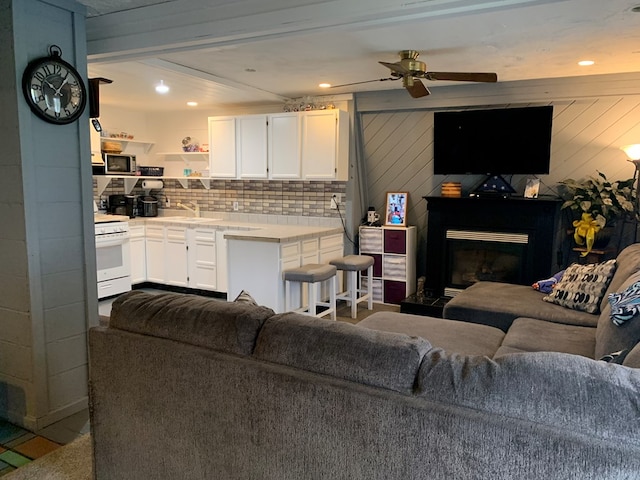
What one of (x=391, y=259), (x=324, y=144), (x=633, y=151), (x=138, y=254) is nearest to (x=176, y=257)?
(x=138, y=254)

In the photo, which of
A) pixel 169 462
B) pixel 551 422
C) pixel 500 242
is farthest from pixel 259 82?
pixel 551 422

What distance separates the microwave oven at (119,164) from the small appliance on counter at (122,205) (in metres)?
0.46

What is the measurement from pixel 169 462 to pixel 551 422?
125cm

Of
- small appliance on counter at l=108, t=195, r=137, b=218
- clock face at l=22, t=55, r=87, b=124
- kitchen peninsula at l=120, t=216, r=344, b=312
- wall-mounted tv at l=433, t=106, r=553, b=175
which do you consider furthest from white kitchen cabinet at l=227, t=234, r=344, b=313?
small appliance on counter at l=108, t=195, r=137, b=218

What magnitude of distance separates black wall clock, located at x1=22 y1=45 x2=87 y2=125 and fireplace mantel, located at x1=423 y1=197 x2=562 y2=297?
359 centimetres

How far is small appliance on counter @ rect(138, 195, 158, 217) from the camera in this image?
6598 millimetres

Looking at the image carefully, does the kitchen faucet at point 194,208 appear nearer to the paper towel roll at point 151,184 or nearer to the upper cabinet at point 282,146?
the paper towel roll at point 151,184

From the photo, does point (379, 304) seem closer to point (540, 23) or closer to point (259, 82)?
point (259, 82)

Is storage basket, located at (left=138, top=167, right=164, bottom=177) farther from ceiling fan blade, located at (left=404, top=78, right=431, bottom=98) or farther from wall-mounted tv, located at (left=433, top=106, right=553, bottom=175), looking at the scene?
ceiling fan blade, located at (left=404, top=78, right=431, bottom=98)

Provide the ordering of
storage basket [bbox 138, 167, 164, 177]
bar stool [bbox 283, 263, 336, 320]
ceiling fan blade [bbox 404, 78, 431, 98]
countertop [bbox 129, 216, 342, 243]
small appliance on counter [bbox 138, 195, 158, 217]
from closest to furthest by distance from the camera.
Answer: ceiling fan blade [bbox 404, 78, 431, 98], bar stool [bbox 283, 263, 336, 320], countertop [bbox 129, 216, 342, 243], storage basket [bbox 138, 167, 164, 177], small appliance on counter [bbox 138, 195, 158, 217]

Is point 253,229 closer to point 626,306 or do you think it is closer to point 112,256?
point 112,256

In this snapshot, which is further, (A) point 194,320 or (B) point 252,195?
(B) point 252,195

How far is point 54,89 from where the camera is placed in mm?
2623

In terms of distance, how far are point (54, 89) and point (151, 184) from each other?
4.04 meters
